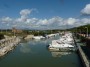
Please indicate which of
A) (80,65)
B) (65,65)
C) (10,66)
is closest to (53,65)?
(65,65)

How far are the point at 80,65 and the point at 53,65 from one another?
164 inches

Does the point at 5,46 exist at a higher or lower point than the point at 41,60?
higher

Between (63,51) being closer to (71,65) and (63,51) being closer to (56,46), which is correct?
(56,46)

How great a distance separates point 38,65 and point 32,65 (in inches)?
36.5

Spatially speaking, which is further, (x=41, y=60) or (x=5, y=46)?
(x=5, y=46)

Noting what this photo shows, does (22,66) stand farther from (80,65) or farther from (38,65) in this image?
(80,65)

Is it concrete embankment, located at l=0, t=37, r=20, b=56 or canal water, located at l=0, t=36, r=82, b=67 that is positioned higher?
concrete embankment, located at l=0, t=37, r=20, b=56

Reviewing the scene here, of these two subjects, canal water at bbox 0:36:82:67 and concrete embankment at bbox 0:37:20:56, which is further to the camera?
concrete embankment at bbox 0:37:20:56

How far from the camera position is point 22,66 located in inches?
1288

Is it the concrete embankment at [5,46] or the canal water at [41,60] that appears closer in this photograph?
the canal water at [41,60]

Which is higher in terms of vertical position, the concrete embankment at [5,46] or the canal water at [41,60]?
the concrete embankment at [5,46]

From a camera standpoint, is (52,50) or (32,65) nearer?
(32,65)

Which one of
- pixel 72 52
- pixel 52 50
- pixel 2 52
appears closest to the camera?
pixel 2 52

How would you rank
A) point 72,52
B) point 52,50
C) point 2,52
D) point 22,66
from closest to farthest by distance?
1. point 22,66
2. point 2,52
3. point 72,52
4. point 52,50
